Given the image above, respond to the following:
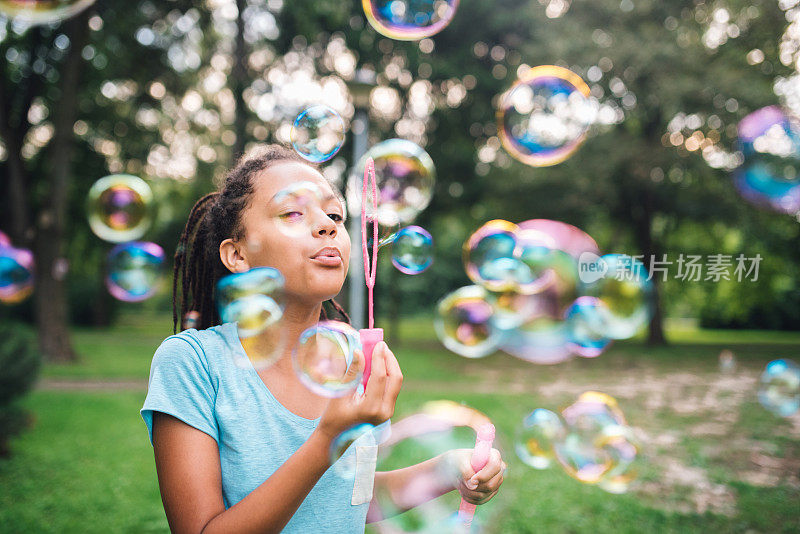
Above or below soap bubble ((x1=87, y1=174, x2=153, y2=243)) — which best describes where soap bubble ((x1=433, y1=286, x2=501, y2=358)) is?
below

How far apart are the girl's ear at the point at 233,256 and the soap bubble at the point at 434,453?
0.68m

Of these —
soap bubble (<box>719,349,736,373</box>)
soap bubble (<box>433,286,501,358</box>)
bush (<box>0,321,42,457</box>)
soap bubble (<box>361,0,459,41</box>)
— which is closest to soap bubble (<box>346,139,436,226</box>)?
soap bubble (<box>361,0,459,41</box>)

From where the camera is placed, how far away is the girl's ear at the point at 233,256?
149 centimetres

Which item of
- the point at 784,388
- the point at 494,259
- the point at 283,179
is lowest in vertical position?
the point at 784,388

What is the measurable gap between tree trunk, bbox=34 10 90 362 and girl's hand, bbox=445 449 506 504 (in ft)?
38.2

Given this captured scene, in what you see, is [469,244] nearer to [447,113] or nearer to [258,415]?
[258,415]

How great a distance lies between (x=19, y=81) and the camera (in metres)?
13.4

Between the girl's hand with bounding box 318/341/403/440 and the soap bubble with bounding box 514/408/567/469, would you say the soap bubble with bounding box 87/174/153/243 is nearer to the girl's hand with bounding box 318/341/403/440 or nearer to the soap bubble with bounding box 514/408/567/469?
the soap bubble with bounding box 514/408/567/469

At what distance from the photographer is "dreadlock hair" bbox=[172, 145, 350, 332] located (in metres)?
1.55

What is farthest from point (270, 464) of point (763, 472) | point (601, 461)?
point (763, 472)

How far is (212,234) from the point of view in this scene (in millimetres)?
1650

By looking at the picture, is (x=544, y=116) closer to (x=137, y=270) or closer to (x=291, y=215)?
(x=137, y=270)

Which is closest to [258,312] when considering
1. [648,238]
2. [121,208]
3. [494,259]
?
[494,259]

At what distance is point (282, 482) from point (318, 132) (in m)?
1.65
